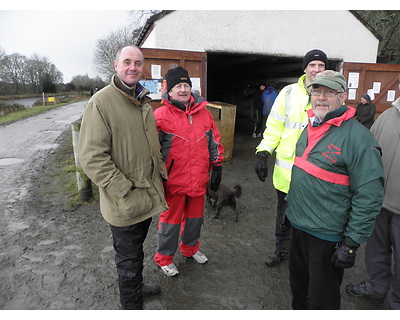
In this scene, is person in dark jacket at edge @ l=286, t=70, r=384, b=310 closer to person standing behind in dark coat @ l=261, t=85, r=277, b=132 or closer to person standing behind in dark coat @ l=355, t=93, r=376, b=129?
person standing behind in dark coat @ l=355, t=93, r=376, b=129

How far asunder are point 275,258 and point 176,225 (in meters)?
1.26

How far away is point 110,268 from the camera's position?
3254 millimetres

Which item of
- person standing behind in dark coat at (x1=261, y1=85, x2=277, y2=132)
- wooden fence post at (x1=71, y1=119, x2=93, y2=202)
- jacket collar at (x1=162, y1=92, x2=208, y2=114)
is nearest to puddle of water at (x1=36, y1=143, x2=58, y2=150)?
wooden fence post at (x1=71, y1=119, x2=93, y2=202)

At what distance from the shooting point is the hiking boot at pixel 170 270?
3090 millimetres

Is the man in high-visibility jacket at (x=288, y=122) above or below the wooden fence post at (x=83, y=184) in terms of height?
above

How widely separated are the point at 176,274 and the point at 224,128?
4771mm

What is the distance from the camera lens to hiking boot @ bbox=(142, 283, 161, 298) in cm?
278

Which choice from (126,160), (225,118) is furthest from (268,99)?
(126,160)

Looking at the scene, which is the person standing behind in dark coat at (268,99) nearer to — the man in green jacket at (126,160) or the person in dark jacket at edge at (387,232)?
the person in dark jacket at edge at (387,232)

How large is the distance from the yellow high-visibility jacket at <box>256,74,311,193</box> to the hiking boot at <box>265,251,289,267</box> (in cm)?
86

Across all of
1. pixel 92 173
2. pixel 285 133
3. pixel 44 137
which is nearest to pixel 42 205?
pixel 92 173

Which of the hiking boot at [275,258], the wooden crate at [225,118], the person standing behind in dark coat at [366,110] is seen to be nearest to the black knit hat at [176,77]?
the hiking boot at [275,258]

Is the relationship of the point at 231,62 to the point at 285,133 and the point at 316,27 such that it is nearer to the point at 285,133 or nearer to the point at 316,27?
the point at 316,27

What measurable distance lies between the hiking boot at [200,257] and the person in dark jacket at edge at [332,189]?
1417 mm
